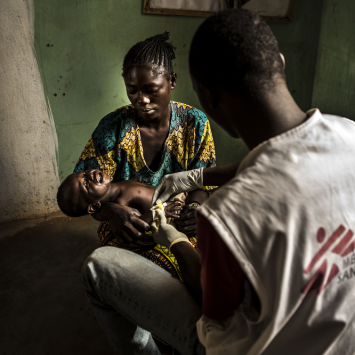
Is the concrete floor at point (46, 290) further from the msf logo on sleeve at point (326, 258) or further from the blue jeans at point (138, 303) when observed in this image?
the msf logo on sleeve at point (326, 258)

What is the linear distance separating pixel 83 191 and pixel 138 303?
910 mm

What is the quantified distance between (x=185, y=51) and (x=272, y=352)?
282 centimetres

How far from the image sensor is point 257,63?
78cm

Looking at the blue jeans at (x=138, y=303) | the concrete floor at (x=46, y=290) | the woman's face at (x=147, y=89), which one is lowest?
the concrete floor at (x=46, y=290)

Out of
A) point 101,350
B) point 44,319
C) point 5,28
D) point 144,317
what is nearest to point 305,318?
point 144,317

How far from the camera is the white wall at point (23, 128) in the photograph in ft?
8.39

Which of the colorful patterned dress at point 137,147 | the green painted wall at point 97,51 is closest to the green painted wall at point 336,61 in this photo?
the green painted wall at point 97,51

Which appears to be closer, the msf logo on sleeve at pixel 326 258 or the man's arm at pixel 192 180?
the msf logo on sleeve at pixel 326 258

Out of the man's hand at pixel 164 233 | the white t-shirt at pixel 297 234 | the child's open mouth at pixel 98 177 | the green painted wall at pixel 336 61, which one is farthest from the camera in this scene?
the green painted wall at pixel 336 61

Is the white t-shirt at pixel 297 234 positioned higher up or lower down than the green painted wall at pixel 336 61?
lower down

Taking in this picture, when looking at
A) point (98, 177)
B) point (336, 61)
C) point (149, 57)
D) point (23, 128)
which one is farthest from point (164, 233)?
point (336, 61)

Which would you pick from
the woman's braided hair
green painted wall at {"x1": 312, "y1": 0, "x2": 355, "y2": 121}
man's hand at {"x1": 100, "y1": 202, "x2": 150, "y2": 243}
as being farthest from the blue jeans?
green painted wall at {"x1": 312, "y1": 0, "x2": 355, "y2": 121}

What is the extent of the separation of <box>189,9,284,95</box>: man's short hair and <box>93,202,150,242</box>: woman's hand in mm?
985

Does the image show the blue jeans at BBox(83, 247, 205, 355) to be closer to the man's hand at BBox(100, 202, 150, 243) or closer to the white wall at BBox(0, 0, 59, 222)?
the man's hand at BBox(100, 202, 150, 243)
